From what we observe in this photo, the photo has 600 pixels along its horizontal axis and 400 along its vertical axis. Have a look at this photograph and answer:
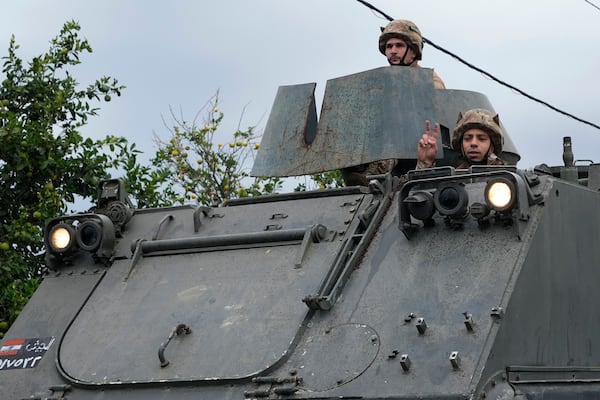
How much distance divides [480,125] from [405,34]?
61.5 inches

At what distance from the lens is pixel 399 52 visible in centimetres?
1009

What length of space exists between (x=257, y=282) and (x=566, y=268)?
1852 millimetres

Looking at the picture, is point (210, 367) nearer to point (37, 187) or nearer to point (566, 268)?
point (566, 268)

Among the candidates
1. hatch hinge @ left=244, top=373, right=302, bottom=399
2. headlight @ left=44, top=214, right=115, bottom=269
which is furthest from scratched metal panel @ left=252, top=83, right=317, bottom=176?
hatch hinge @ left=244, top=373, right=302, bottom=399

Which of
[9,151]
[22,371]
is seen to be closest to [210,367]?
[22,371]

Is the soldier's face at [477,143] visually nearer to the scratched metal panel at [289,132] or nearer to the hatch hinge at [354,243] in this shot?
the hatch hinge at [354,243]

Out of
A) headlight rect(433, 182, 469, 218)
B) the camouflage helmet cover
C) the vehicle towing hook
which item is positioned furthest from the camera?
the camouflage helmet cover

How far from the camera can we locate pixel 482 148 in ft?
28.8

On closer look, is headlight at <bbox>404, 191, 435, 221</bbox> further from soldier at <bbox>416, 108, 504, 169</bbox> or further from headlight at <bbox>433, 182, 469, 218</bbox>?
soldier at <bbox>416, 108, 504, 169</bbox>

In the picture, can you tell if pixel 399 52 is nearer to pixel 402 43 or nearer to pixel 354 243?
pixel 402 43

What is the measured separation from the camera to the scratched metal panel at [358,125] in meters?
9.17

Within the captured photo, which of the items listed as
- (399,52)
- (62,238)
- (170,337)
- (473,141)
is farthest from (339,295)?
(399,52)

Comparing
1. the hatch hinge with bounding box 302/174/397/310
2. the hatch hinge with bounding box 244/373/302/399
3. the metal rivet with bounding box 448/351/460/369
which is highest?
the hatch hinge with bounding box 302/174/397/310

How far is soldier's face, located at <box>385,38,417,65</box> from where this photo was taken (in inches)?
397
